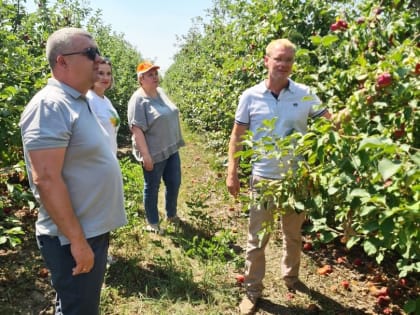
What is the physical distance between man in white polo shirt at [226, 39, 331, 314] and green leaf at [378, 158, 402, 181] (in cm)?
129

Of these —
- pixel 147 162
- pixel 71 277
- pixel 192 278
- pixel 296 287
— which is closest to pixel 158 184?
pixel 147 162

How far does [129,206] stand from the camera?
163 inches

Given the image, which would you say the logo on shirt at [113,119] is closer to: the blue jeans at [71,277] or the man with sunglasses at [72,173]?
the man with sunglasses at [72,173]

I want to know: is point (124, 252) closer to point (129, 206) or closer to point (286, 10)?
point (129, 206)

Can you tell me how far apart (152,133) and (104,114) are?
115cm

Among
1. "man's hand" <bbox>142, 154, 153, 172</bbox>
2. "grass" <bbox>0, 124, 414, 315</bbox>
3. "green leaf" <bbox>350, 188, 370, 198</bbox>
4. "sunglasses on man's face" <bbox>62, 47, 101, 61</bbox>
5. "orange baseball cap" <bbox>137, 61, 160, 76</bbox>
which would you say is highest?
"orange baseball cap" <bbox>137, 61, 160, 76</bbox>

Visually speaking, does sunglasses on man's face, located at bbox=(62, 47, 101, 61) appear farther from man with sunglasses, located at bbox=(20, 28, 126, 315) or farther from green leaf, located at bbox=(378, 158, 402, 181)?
green leaf, located at bbox=(378, 158, 402, 181)

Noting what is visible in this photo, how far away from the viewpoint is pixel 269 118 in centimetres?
261

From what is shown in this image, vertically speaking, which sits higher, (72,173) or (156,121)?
(156,121)

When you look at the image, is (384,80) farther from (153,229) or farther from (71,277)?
(153,229)

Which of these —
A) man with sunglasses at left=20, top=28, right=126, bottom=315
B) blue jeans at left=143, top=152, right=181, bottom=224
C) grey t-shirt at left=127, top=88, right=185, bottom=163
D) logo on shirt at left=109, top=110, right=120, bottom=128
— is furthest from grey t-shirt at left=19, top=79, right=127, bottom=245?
blue jeans at left=143, top=152, right=181, bottom=224

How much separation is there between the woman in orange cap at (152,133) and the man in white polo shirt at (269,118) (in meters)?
1.11

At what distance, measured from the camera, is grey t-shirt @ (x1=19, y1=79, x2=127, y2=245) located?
1.54 metres

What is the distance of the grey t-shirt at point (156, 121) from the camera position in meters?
3.64
